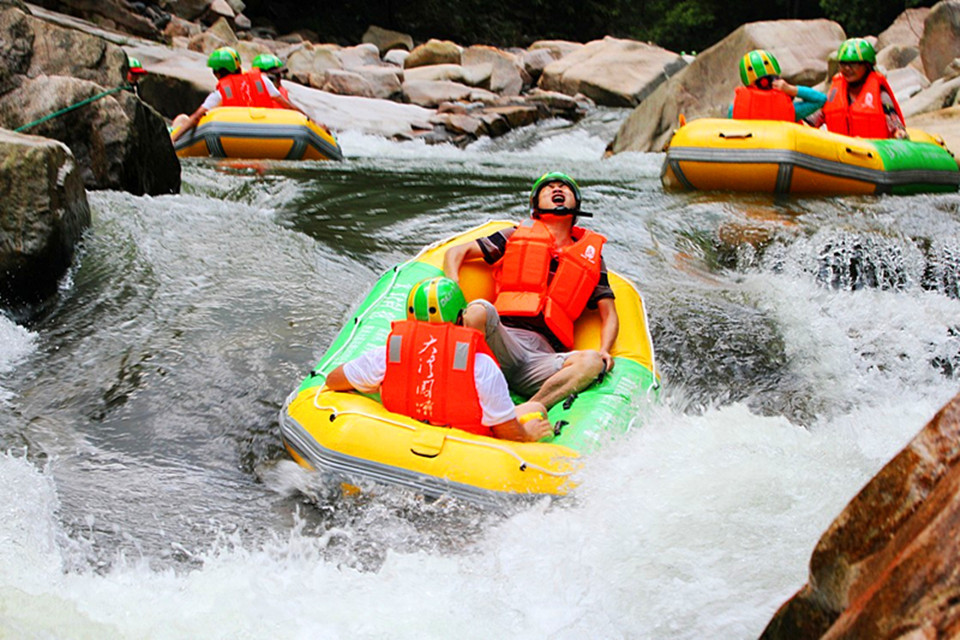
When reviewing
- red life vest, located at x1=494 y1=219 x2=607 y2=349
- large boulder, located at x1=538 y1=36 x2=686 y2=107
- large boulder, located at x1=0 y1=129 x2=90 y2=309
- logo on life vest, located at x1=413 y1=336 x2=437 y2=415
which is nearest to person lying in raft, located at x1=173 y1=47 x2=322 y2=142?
large boulder, located at x1=0 y1=129 x2=90 y2=309

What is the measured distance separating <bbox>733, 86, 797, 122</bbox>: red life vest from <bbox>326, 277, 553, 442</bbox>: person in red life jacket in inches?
227

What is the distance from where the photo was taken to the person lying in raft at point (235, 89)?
35.1ft

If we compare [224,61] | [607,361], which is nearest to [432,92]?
[224,61]

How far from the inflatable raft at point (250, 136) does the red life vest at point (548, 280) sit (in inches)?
226

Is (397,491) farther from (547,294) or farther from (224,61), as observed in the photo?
(224,61)

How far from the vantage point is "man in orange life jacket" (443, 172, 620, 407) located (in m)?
4.39

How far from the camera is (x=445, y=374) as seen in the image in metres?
3.74

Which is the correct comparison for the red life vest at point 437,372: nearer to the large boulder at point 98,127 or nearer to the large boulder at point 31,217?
the large boulder at point 31,217

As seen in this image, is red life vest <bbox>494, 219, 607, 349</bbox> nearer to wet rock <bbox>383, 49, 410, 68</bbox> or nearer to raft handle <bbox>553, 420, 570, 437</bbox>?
raft handle <bbox>553, 420, 570, 437</bbox>

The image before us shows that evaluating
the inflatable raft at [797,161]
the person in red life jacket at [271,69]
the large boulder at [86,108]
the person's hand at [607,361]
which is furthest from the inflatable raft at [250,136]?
the person's hand at [607,361]

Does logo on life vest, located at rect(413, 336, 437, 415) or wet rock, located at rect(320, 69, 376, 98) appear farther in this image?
wet rock, located at rect(320, 69, 376, 98)

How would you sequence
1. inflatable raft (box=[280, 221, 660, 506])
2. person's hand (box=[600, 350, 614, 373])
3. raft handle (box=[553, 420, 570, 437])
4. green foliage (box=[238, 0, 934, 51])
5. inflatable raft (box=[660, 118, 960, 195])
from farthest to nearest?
1. green foliage (box=[238, 0, 934, 51])
2. inflatable raft (box=[660, 118, 960, 195])
3. person's hand (box=[600, 350, 614, 373])
4. raft handle (box=[553, 420, 570, 437])
5. inflatable raft (box=[280, 221, 660, 506])

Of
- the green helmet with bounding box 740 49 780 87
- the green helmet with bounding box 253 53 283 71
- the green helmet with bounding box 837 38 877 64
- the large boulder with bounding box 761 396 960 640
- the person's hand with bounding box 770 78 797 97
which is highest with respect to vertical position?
the green helmet with bounding box 837 38 877 64

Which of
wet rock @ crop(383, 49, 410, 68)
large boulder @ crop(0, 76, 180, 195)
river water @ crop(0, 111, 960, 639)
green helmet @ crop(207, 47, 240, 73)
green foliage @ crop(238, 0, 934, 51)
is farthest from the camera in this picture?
green foliage @ crop(238, 0, 934, 51)
